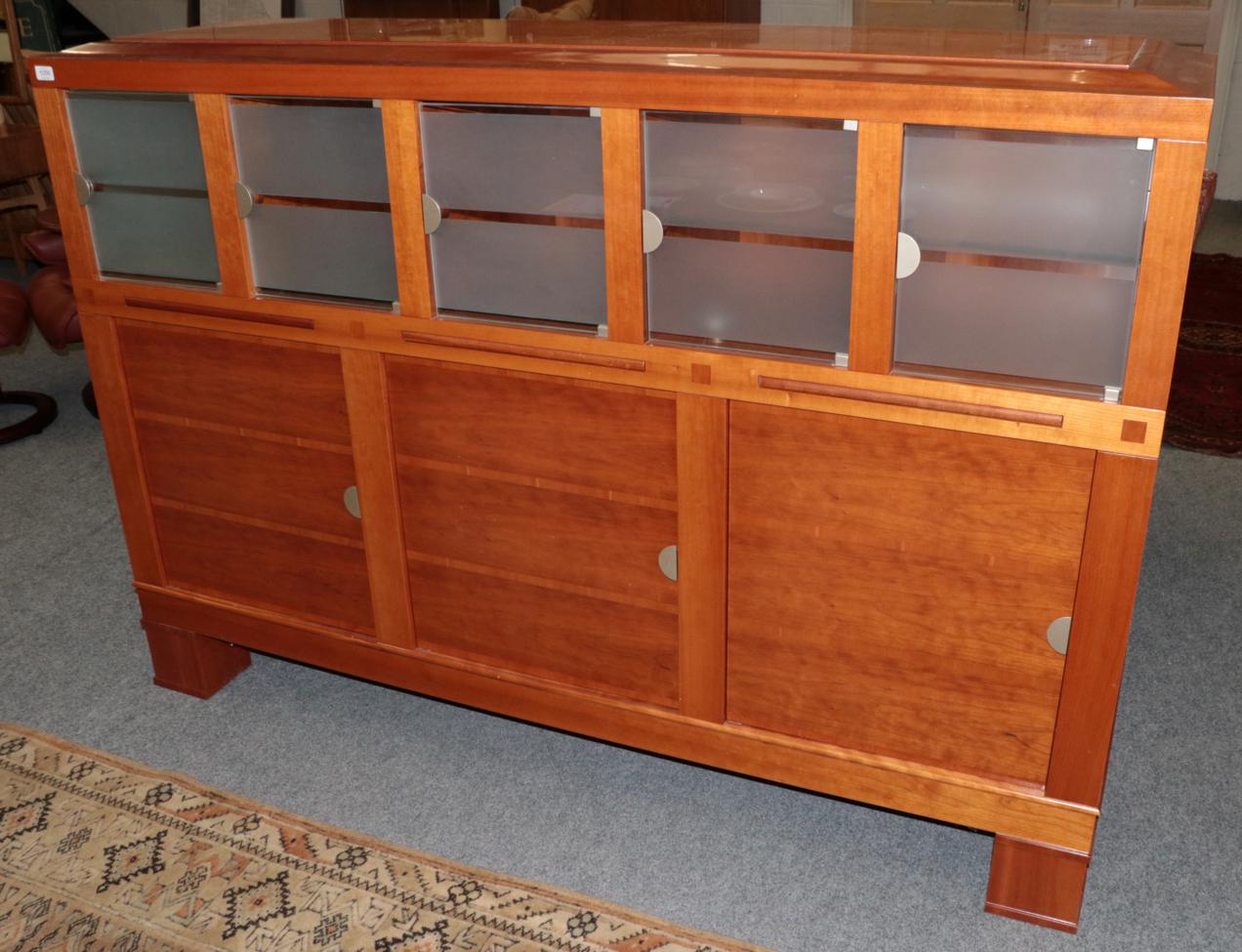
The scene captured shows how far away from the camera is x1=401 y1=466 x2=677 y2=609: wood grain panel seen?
6.47 ft

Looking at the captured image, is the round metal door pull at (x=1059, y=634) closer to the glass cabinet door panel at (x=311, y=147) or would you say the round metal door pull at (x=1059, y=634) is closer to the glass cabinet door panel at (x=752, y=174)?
the glass cabinet door panel at (x=752, y=174)

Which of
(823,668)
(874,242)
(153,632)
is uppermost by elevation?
(874,242)

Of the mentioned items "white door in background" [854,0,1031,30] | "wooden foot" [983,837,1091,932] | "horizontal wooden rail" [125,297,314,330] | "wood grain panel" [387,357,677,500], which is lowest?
"wooden foot" [983,837,1091,932]

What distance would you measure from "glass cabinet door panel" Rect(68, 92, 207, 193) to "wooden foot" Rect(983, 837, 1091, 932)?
5.74ft

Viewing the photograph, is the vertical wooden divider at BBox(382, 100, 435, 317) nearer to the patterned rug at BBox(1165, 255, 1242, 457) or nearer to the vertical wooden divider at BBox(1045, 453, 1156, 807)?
the vertical wooden divider at BBox(1045, 453, 1156, 807)

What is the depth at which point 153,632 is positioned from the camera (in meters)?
2.57

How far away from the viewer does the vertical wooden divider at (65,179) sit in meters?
2.15

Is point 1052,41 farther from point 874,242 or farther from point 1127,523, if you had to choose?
point 1127,523

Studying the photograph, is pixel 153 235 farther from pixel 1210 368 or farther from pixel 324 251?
pixel 1210 368

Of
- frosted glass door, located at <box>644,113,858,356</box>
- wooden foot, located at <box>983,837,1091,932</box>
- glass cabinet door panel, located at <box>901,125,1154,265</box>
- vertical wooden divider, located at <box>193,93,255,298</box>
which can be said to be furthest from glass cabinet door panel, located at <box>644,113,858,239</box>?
wooden foot, located at <box>983,837,1091,932</box>

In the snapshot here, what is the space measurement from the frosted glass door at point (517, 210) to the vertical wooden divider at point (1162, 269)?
29.7 inches

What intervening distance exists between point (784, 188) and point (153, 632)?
1684 mm

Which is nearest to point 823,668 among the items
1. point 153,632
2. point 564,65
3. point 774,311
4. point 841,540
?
point 841,540

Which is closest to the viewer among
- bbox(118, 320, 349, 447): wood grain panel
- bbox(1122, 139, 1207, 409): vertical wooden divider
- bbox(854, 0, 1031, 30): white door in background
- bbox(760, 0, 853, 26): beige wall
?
bbox(1122, 139, 1207, 409): vertical wooden divider
